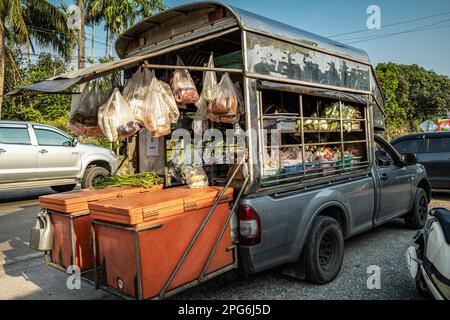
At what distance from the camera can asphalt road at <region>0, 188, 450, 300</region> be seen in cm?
355

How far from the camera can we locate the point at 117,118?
342 cm

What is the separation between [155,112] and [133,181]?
874 millimetres

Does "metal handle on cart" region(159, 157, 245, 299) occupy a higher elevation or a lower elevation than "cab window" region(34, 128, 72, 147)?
lower

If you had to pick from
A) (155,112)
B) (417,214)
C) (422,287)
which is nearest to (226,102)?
(155,112)

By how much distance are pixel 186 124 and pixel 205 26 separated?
1.36 meters

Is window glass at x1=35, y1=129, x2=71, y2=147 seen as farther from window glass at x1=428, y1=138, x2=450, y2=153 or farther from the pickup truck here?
window glass at x1=428, y1=138, x2=450, y2=153

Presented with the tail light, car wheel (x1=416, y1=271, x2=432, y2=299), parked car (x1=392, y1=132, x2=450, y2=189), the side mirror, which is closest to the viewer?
the tail light

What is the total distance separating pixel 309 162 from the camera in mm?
4105

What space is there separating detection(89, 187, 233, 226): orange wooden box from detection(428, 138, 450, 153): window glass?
7865 mm

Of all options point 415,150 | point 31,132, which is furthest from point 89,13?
point 415,150

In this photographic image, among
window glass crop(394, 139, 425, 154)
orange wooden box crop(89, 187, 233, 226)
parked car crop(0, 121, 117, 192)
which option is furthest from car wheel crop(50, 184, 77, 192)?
window glass crop(394, 139, 425, 154)

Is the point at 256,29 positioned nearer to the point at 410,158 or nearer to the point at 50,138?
the point at 410,158

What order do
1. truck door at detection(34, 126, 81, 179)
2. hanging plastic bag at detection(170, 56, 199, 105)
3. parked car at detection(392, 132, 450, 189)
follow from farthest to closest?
truck door at detection(34, 126, 81, 179) → parked car at detection(392, 132, 450, 189) → hanging plastic bag at detection(170, 56, 199, 105)

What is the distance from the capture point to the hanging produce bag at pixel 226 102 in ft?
11.3
